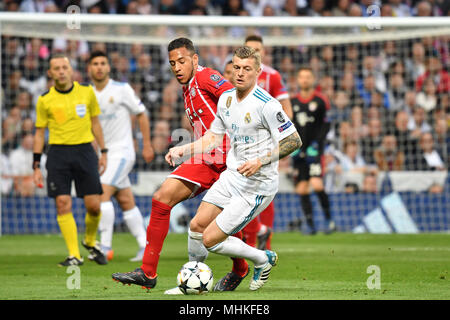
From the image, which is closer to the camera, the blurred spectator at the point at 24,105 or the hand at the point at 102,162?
the hand at the point at 102,162

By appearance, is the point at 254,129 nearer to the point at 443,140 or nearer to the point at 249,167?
the point at 249,167

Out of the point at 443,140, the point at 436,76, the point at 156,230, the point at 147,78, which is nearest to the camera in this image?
the point at 156,230

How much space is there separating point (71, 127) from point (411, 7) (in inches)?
437

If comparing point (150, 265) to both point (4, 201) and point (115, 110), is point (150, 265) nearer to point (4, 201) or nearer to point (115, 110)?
point (115, 110)

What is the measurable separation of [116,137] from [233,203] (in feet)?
13.1

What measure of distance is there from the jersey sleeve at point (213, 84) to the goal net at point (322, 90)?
5.48 meters

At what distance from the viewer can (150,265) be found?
20.3ft

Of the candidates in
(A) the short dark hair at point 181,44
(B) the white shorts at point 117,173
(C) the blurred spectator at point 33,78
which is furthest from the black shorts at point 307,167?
(A) the short dark hair at point 181,44

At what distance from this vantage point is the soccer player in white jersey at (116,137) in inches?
369

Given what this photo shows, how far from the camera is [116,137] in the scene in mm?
9672

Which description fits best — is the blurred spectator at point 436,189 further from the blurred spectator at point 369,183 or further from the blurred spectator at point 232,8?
the blurred spectator at point 232,8

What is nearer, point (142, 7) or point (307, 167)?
point (307, 167)

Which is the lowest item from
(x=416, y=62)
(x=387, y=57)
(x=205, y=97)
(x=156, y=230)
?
(x=156, y=230)

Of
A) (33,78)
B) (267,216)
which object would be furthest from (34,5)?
(267,216)
